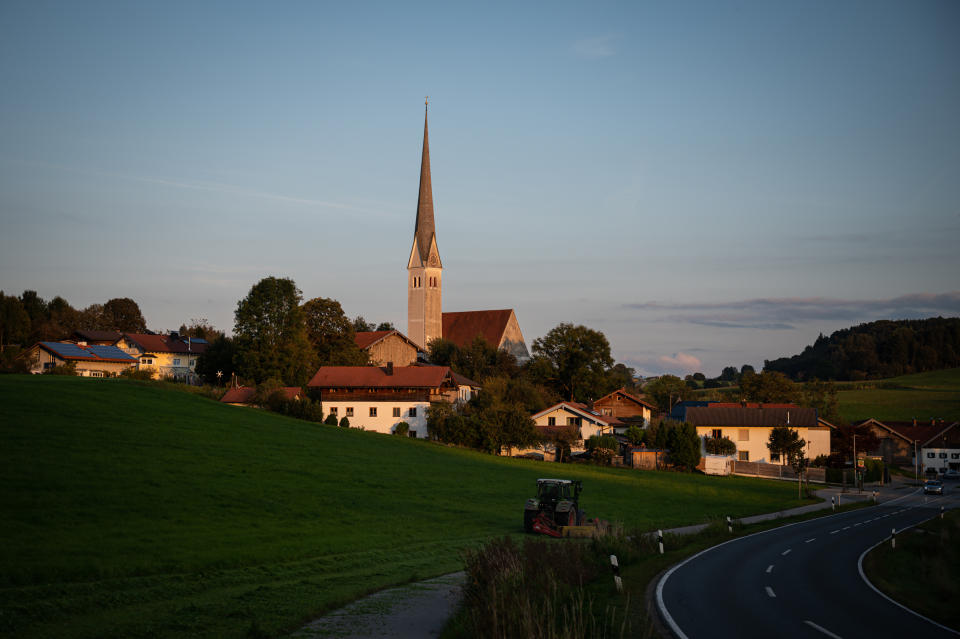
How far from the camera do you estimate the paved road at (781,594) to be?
15.3 metres

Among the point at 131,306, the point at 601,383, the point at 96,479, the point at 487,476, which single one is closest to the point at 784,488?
the point at 487,476

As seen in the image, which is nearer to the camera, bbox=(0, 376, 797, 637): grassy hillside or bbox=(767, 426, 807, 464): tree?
bbox=(0, 376, 797, 637): grassy hillside

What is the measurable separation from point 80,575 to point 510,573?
1096cm

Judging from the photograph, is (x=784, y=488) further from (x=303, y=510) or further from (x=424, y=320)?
(x=424, y=320)

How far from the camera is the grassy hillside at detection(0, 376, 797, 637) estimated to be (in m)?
16.6

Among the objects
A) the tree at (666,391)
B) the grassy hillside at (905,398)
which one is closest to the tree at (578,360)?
the tree at (666,391)

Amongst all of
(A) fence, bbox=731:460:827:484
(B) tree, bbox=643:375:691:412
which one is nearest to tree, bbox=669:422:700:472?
(A) fence, bbox=731:460:827:484

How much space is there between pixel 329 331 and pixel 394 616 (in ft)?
311

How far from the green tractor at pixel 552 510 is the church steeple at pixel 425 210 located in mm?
113045

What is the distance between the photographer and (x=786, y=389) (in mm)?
115312

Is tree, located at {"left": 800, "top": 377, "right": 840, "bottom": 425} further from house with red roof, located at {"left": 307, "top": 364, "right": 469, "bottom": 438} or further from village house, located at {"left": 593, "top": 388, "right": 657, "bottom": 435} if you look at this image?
house with red roof, located at {"left": 307, "top": 364, "right": 469, "bottom": 438}

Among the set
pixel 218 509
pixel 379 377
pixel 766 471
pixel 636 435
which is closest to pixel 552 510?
pixel 218 509

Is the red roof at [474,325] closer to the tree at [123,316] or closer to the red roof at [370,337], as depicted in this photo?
the red roof at [370,337]

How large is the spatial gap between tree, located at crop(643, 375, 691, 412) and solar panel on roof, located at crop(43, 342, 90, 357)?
3802 inches
